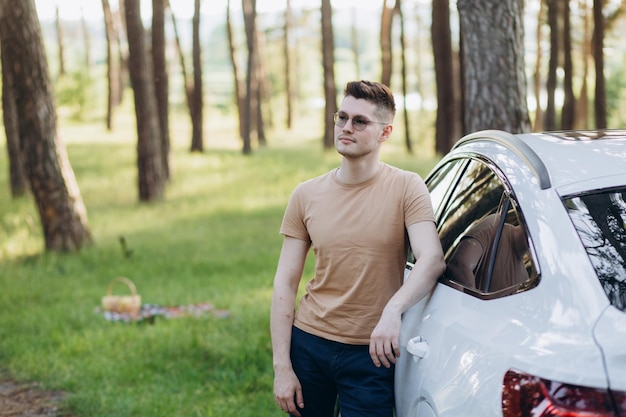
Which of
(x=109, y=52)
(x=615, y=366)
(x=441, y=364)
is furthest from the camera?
(x=109, y=52)

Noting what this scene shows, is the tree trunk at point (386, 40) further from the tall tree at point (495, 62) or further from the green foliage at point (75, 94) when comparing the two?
the tall tree at point (495, 62)

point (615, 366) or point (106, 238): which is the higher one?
point (615, 366)

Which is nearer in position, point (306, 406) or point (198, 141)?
point (306, 406)

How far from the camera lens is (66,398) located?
685cm

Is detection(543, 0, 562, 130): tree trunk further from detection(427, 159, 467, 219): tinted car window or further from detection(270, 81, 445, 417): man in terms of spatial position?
detection(270, 81, 445, 417): man

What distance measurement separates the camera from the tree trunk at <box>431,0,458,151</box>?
63.6 ft

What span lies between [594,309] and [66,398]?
17.2ft

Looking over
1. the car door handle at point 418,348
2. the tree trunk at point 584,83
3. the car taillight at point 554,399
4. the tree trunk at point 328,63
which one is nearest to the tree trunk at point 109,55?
the tree trunk at point 328,63

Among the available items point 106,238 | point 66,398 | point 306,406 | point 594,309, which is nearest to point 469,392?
point 594,309

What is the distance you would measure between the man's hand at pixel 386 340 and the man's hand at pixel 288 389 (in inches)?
18.1

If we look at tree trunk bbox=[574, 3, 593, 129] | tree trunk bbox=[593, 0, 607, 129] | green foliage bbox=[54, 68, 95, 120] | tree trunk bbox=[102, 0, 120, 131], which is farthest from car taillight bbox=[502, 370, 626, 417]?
green foliage bbox=[54, 68, 95, 120]

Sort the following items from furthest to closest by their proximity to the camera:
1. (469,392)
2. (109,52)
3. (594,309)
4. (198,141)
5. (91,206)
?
1. (109,52)
2. (198,141)
3. (91,206)
4. (469,392)
5. (594,309)

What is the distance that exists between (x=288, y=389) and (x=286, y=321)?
27 cm

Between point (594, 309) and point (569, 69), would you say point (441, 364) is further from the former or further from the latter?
point (569, 69)
